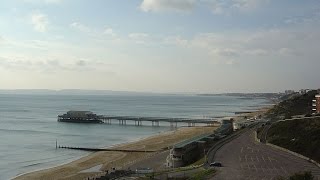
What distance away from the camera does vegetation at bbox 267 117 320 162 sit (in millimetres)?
46222

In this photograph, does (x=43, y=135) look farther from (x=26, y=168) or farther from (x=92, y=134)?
(x=26, y=168)

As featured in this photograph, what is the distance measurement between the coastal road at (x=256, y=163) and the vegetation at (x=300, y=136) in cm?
163

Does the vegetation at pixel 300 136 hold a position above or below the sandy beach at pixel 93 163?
above

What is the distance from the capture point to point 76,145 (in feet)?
261

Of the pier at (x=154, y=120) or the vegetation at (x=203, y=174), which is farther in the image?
the pier at (x=154, y=120)

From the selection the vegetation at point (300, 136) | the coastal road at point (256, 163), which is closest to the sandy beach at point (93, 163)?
the coastal road at point (256, 163)

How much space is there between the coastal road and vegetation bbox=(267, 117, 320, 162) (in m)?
1.63

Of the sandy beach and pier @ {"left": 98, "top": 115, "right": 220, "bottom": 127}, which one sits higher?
pier @ {"left": 98, "top": 115, "right": 220, "bottom": 127}

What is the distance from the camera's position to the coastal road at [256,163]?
36.0 meters

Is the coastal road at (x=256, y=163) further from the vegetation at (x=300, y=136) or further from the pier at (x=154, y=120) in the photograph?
the pier at (x=154, y=120)

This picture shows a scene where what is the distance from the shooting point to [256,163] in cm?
4103

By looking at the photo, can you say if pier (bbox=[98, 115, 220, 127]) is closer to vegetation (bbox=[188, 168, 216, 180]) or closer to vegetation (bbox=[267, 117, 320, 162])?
vegetation (bbox=[267, 117, 320, 162])

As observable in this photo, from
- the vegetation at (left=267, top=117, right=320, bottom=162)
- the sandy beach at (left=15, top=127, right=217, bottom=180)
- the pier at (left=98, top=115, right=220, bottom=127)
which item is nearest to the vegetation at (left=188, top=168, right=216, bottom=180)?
the vegetation at (left=267, top=117, right=320, bottom=162)

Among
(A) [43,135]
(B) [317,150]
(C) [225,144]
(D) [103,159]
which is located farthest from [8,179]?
(A) [43,135]
